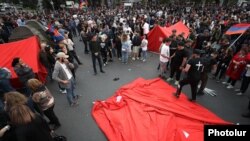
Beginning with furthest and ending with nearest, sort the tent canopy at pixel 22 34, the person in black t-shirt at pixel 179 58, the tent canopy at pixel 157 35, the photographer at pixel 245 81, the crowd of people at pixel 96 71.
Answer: the tent canopy at pixel 157 35 < the tent canopy at pixel 22 34 < the person in black t-shirt at pixel 179 58 < the photographer at pixel 245 81 < the crowd of people at pixel 96 71

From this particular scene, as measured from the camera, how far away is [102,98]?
20.4ft

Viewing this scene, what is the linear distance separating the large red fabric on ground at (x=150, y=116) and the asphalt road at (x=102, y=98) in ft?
1.19

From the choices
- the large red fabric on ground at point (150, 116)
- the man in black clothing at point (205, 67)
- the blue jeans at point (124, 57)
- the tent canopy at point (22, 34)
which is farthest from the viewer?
the tent canopy at point (22, 34)

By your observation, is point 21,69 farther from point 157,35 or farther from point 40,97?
point 157,35

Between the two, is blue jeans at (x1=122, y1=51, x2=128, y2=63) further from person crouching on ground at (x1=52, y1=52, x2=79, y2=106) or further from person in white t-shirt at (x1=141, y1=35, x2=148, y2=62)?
person crouching on ground at (x1=52, y1=52, x2=79, y2=106)

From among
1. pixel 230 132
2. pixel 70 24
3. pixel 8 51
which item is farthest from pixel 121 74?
pixel 70 24

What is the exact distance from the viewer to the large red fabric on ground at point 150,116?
14.3ft

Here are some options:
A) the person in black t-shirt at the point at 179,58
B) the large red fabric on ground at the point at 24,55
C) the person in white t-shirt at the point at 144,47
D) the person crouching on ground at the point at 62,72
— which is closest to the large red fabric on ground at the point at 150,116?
the person in black t-shirt at the point at 179,58

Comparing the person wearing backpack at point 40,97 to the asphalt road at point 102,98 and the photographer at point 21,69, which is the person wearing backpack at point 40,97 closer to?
the asphalt road at point 102,98

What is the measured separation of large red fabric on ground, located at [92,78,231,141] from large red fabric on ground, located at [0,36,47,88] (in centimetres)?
261

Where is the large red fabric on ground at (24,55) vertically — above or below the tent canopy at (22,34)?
below

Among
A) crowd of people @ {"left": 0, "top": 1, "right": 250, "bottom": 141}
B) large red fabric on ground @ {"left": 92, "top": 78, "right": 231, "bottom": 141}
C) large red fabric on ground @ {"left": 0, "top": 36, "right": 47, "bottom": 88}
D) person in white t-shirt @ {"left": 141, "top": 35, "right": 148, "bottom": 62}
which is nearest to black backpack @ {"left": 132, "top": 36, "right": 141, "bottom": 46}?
crowd of people @ {"left": 0, "top": 1, "right": 250, "bottom": 141}

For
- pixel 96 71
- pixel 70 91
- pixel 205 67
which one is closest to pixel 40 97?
pixel 70 91

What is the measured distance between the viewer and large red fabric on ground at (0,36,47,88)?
628 centimetres
